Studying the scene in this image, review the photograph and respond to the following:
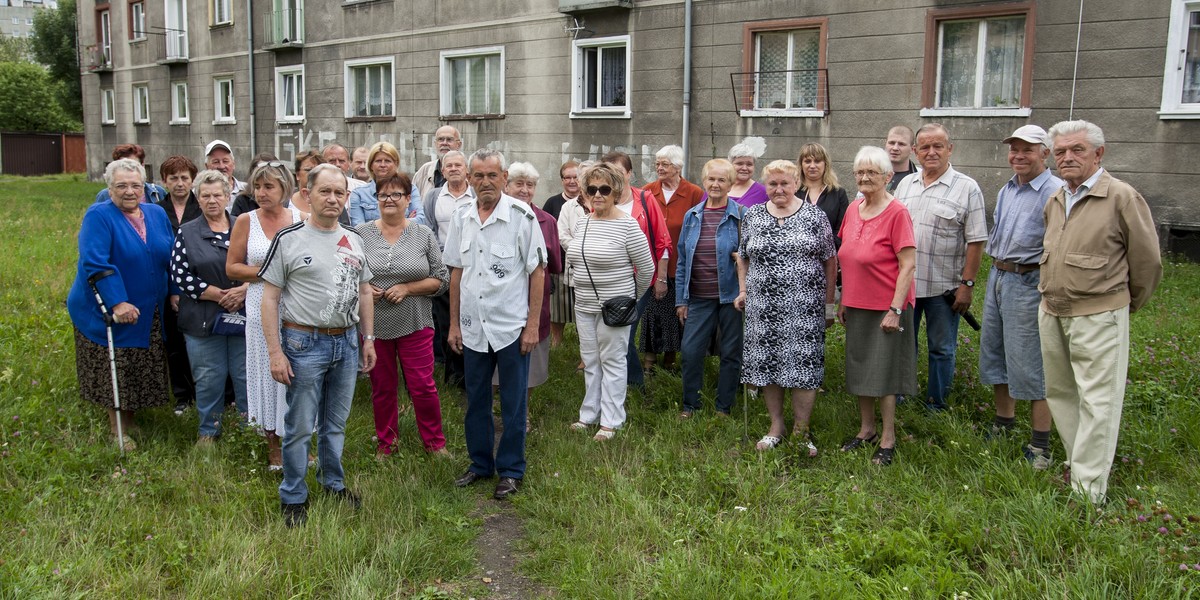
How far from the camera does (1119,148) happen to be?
38.6ft

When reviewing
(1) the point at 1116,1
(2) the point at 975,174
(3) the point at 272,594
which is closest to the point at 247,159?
(2) the point at 975,174

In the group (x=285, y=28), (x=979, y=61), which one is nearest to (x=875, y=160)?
(x=979, y=61)

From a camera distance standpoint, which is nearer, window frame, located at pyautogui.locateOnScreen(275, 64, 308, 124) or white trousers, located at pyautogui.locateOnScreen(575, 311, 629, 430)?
white trousers, located at pyautogui.locateOnScreen(575, 311, 629, 430)

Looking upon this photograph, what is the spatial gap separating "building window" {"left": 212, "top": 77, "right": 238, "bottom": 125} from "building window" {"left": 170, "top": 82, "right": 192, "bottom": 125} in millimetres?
2307

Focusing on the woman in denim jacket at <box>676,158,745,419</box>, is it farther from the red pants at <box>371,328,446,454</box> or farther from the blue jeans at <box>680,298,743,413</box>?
the red pants at <box>371,328,446,454</box>

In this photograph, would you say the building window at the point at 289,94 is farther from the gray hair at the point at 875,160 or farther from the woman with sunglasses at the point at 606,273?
the gray hair at the point at 875,160

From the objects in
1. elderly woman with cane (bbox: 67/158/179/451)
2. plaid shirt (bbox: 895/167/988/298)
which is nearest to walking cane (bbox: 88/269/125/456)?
elderly woman with cane (bbox: 67/158/179/451)

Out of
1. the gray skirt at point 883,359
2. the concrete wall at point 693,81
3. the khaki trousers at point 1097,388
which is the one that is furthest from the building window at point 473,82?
the khaki trousers at point 1097,388

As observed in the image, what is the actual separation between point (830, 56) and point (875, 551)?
37.1 feet

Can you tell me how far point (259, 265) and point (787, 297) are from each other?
3190 millimetres

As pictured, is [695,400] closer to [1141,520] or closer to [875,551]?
[875,551]

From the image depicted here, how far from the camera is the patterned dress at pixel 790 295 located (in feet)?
18.3

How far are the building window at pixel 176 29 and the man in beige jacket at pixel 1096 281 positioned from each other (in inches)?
1159

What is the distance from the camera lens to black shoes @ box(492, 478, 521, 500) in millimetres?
5191
